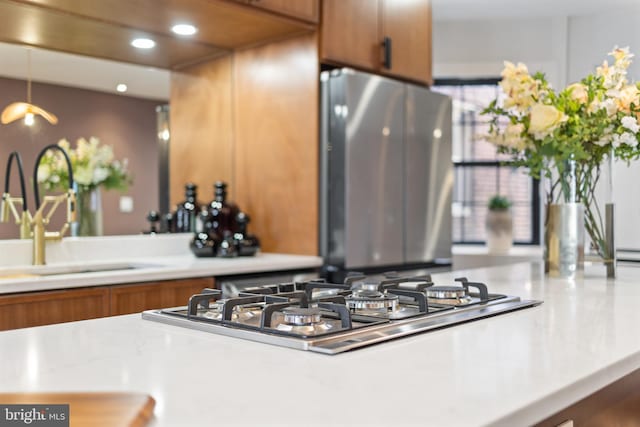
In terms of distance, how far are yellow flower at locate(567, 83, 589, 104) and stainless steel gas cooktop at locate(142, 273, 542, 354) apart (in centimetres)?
81

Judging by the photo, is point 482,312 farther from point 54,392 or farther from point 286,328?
point 54,392

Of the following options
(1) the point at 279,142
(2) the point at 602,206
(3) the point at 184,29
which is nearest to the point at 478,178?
(1) the point at 279,142

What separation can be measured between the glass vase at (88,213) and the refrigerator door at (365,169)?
974 millimetres

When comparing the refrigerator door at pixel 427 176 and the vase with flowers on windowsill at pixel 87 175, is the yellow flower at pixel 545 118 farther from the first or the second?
the vase with flowers on windowsill at pixel 87 175

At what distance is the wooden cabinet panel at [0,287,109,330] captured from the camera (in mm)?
2002

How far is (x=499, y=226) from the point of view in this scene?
4828 mm

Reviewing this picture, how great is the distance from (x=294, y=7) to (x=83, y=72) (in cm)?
92

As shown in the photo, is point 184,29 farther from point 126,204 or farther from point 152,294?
point 152,294

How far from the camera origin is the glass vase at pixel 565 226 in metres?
2.00

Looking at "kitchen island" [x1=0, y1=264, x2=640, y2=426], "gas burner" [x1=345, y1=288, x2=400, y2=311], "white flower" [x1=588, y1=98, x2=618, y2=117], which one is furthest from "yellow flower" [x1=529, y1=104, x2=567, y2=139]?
"gas burner" [x1=345, y1=288, x2=400, y2=311]

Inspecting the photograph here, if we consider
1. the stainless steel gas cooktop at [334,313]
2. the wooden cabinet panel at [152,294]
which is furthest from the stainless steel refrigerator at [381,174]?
the stainless steel gas cooktop at [334,313]

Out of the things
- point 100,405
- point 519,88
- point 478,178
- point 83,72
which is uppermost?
point 83,72

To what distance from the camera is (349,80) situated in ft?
9.66

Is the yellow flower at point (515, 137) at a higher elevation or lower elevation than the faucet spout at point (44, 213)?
higher
